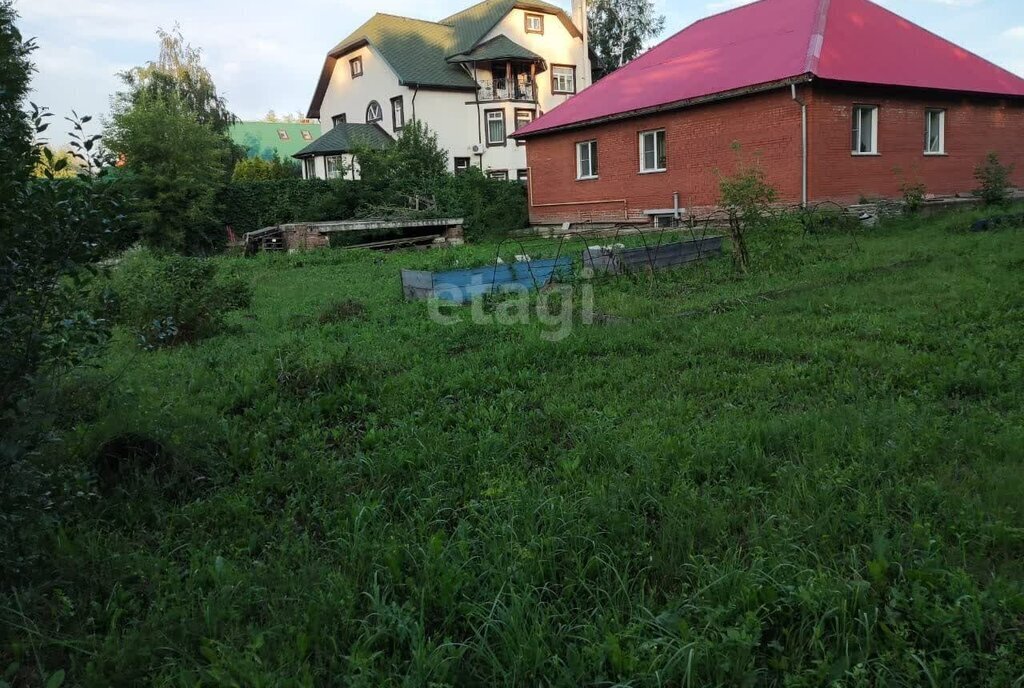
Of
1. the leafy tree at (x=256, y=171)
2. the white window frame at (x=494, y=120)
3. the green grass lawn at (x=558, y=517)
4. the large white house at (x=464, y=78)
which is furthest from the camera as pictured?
the white window frame at (x=494, y=120)

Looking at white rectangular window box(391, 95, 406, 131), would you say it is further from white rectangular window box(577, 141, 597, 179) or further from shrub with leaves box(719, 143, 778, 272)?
shrub with leaves box(719, 143, 778, 272)

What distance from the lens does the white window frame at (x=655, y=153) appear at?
20250 mm

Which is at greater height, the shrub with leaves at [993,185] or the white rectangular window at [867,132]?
the white rectangular window at [867,132]

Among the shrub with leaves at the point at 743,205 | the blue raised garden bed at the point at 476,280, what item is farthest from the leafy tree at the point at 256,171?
the shrub with leaves at the point at 743,205

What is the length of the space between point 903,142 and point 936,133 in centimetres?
175

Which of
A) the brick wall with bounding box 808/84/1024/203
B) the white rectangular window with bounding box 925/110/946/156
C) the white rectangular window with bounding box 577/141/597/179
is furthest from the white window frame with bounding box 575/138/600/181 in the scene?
the white rectangular window with bounding box 925/110/946/156

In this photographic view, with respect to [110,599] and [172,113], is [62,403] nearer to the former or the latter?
[110,599]

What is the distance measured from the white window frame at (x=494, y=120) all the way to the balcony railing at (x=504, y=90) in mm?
702

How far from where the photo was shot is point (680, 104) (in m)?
19.0

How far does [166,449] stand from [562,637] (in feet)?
8.49

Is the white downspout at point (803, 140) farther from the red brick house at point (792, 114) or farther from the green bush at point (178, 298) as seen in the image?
the green bush at point (178, 298)

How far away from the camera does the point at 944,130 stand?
19.2 meters

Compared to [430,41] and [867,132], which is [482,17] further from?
[867,132]

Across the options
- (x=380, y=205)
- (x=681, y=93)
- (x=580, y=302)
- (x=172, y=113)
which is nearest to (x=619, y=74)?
(x=681, y=93)
